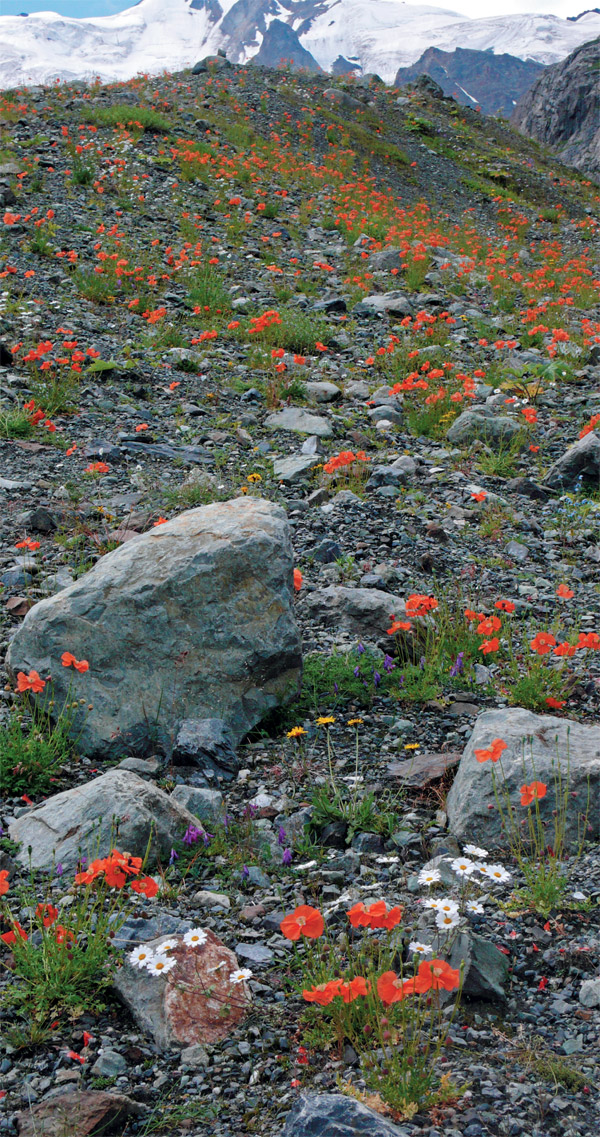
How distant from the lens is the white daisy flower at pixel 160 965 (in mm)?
2428

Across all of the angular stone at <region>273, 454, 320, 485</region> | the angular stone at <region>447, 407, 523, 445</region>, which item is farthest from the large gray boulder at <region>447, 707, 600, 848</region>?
the angular stone at <region>447, 407, 523, 445</region>

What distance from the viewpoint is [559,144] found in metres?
51.1

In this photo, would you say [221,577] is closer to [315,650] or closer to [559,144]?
[315,650]

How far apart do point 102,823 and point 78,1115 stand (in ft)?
3.55

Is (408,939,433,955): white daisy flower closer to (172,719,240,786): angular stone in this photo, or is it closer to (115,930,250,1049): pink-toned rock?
(115,930,250,1049): pink-toned rock

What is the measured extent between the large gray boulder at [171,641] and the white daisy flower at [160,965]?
1.47 meters

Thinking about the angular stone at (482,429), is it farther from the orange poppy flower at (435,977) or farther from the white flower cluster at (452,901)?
the orange poppy flower at (435,977)

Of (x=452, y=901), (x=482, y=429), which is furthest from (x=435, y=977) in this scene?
(x=482, y=429)

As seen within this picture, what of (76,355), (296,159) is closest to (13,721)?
(76,355)

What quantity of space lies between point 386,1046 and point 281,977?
0.50 metres

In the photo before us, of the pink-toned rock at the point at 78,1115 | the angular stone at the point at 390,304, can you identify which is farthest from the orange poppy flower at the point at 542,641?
the angular stone at the point at 390,304

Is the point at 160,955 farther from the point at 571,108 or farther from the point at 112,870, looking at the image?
the point at 571,108

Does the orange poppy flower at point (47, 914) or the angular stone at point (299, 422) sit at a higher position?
the angular stone at point (299, 422)

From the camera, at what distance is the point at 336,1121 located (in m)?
1.87
